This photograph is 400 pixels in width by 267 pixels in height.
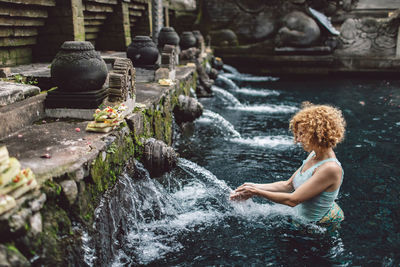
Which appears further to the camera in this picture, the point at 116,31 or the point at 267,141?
the point at 116,31

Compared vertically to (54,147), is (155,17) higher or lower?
higher

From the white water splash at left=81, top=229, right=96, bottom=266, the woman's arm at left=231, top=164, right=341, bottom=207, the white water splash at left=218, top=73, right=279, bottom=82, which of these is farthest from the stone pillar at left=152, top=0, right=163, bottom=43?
the white water splash at left=81, top=229, right=96, bottom=266

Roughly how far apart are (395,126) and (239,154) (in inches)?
179

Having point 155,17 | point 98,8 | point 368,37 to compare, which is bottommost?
point 368,37

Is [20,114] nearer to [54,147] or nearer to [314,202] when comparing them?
[54,147]

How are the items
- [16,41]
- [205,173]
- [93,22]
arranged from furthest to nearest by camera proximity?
1. [93,22]
2. [16,41]
3. [205,173]

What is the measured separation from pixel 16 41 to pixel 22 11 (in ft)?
2.27

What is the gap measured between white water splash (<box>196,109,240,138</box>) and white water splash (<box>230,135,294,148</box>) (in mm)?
330

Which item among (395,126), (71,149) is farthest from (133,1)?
(71,149)

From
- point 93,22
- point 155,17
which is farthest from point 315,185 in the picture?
point 155,17

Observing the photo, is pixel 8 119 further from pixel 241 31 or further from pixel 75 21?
pixel 241 31

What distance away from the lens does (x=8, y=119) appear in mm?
3668

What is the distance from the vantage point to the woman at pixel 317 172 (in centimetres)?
312

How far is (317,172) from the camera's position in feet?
10.3
